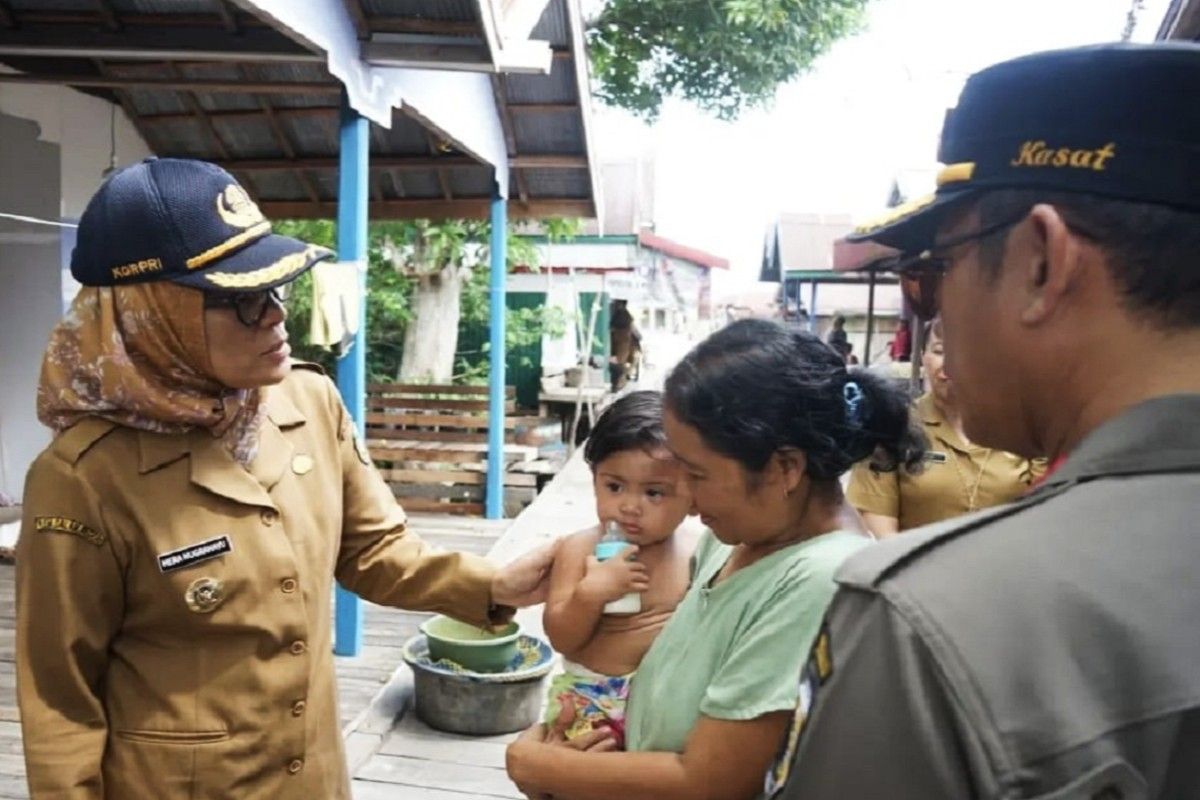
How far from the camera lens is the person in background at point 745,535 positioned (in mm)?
1268

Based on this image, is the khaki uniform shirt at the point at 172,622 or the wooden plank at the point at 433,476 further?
the wooden plank at the point at 433,476

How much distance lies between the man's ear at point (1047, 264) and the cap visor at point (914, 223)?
0.07 m

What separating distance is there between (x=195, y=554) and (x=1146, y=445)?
1519mm

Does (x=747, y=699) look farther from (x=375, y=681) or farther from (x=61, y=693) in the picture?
(x=375, y=681)

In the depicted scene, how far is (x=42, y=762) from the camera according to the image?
165 centimetres

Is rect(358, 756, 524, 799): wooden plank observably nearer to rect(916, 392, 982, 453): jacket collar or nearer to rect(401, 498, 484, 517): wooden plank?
rect(916, 392, 982, 453): jacket collar

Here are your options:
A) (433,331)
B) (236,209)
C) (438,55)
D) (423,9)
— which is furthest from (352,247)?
(433,331)

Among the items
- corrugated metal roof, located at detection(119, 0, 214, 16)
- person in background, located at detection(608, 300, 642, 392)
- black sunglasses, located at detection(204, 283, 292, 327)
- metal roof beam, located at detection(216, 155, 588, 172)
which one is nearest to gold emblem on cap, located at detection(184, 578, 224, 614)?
black sunglasses, located at detection(204, 283, 292, 327)

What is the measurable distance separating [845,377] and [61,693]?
4.54ft

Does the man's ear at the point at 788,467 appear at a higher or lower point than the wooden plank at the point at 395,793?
higher

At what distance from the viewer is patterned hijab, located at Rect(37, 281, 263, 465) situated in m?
Answer: 1.77

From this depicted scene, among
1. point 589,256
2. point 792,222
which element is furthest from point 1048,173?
point 792,222

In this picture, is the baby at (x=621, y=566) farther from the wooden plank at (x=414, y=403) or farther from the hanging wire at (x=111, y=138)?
the wooden plank at (x=414, y=403)

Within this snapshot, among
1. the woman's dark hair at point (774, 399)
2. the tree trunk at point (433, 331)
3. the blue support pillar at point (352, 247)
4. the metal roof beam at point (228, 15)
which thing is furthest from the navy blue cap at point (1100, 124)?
the tree trunk at point (433, 331)
